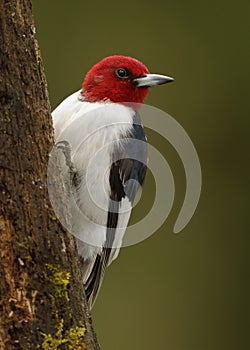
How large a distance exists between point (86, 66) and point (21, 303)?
398 cm

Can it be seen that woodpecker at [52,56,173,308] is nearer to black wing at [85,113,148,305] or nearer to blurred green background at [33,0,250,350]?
black wing at [85,113,148,305]

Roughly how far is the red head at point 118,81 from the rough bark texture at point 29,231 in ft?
3.21

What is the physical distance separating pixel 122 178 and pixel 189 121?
278cm

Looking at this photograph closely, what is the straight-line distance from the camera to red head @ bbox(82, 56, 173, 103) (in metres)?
3.30

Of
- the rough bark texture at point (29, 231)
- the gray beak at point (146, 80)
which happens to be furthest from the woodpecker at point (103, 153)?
the rough bark texture at point (29, 231)

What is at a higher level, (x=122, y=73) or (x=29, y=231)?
(x=122, y=73)

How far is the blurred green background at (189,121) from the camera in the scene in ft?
18.7

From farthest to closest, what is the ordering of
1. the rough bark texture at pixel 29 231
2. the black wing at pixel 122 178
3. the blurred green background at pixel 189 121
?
the blurred green background at pixel 189 121 < the black wing at pixel 122 178 < the rough bark texture at pixel 29 231

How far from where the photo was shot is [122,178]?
10.3 ft

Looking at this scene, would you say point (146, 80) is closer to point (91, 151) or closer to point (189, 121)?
point (91, 151)

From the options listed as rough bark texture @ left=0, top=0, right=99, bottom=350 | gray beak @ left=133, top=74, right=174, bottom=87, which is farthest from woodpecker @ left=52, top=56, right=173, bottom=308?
rough bark texture @ left=0, top=0, right=99, bottom=350

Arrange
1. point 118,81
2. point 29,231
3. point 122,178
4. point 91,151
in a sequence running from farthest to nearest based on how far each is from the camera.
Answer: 1. point 118,81
2. point 122,178
3. point 91,151
4. point 29,231

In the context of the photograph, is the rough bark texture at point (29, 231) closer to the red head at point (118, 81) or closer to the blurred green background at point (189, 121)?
the red head at point (118, 81)

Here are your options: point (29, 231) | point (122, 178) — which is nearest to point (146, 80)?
point (122, 178)
